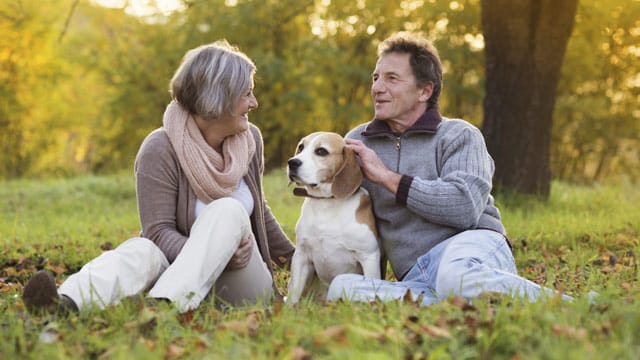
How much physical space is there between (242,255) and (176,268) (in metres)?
0.45

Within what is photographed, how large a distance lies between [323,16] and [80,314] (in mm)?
16675

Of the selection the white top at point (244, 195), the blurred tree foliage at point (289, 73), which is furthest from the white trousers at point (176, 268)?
the blurred tree foliage at point (289, 73)

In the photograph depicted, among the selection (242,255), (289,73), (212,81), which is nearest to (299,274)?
(242,255)

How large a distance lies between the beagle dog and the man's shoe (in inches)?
51.4

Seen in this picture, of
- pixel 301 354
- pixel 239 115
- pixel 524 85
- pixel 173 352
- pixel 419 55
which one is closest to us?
pixel 301 354

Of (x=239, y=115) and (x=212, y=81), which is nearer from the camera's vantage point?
(x=212, y=81)

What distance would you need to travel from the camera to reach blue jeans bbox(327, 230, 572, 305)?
12.2 feet

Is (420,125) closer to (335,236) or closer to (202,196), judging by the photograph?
(335,236)

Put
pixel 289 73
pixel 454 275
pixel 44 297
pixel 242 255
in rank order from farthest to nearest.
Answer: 1. pixel 289 73
2. pixel 242 255
3. pixel 454 275
4. pixel 44 297

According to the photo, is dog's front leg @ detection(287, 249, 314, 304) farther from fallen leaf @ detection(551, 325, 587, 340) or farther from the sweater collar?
fallen leaf @ detection(551, 325, 587, 340)

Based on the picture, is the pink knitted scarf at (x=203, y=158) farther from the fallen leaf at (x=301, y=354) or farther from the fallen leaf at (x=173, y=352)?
the fallen leaf at (x=301, y=354)

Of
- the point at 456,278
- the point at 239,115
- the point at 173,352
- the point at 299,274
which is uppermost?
the point at 239,115

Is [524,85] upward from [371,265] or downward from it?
upward

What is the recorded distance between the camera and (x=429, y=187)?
13.3 feet
